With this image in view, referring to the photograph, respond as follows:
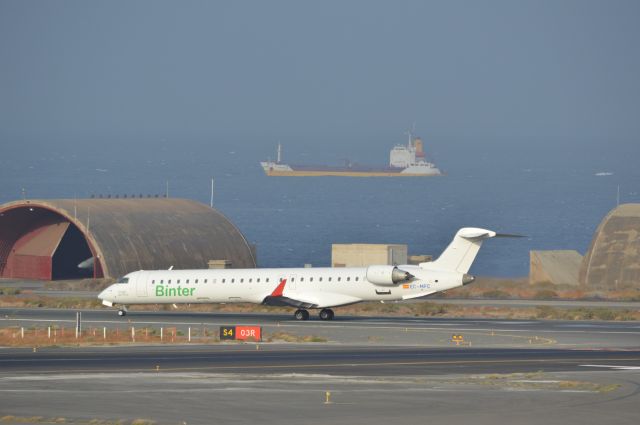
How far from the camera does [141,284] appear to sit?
219 ft

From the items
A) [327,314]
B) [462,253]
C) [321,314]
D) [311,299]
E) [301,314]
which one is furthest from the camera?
[321,314]

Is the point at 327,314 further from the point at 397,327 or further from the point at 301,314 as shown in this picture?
the point at 397,327

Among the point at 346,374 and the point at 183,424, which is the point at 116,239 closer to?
the point at 346,374

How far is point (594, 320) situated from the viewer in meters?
61.6

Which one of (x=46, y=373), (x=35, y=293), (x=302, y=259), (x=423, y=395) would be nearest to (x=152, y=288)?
(x=35, y=293)

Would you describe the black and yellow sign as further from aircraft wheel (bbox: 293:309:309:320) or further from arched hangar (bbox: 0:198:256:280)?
arched hangar (bbox: 0:198:256:280)

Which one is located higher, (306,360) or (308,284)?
(308,284)

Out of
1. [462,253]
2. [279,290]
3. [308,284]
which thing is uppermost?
[462,253]

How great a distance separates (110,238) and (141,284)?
2134cm

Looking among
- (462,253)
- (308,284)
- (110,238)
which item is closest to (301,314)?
(308,284)

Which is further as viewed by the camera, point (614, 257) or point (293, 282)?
point (614, 257)

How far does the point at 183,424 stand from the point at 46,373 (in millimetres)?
11230

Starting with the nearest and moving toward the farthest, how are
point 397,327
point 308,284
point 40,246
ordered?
point 397,327
point 308,284
point 40,246

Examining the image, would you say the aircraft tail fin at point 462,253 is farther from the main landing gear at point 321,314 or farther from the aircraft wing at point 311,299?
the main landing gear at point 321,314
